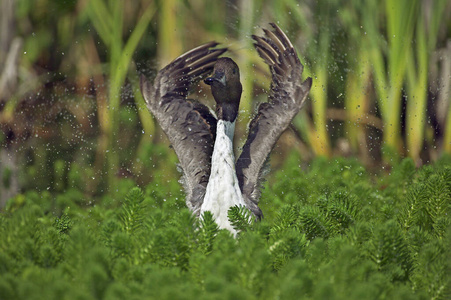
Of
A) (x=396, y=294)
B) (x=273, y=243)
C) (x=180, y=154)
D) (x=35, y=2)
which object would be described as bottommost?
(x=396, y=294)

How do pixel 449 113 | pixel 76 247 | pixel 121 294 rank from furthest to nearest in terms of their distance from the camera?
1. pixel 449 113
2. pixel 76 247
3. pixel 121 294

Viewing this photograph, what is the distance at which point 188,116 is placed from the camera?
5.02 m

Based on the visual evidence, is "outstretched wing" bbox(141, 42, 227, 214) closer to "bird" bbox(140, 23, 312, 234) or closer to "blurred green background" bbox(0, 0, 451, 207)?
"bird" bbox(140, 23, 312, 234)

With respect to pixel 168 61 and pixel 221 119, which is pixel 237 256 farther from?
pixel 168 61

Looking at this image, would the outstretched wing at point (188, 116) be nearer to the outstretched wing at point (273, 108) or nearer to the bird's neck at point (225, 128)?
the outstretched wing at point (273, 108)

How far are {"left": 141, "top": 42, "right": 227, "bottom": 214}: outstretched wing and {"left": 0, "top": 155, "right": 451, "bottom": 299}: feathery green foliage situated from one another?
94 centimetres

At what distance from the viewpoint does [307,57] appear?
23.7ft

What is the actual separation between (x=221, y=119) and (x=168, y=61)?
2830 mm

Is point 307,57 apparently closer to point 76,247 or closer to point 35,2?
point 35,2

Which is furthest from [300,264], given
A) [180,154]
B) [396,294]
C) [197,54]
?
[197,54]

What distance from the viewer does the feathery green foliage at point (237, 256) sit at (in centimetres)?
238

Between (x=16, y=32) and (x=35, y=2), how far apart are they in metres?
0.44

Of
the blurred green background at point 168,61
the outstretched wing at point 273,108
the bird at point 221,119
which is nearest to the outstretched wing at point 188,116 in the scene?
the bird at point 221,119

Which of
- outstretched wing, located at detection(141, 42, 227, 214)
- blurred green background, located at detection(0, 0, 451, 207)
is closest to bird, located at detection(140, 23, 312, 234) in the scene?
outstretched wing, located at detection(141, 42, 227, 214)
